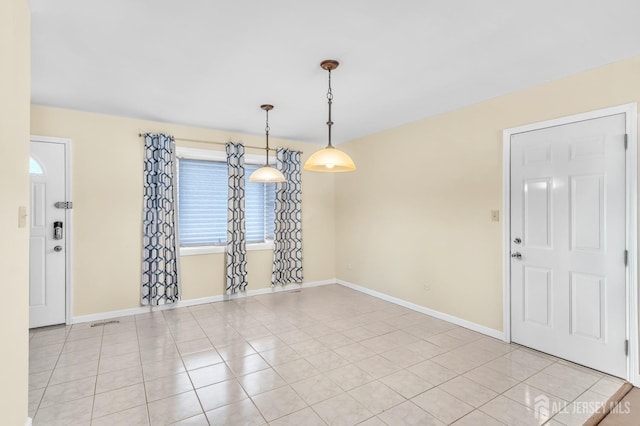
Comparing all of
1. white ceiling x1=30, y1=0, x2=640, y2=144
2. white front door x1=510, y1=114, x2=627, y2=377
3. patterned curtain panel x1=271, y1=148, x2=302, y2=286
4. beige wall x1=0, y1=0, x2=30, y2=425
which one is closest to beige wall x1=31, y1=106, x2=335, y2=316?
white ceiling x1=30, y1=0, x2=640, y2=144

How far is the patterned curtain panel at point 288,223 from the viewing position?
551 cm

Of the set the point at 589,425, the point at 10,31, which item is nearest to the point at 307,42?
the point at 10,31

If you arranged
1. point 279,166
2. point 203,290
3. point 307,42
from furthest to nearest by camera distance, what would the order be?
point 279,166, point 203,290, point 307,42

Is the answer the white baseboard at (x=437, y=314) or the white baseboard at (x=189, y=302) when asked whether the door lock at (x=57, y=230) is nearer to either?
the white baseboard at (x=189, y=302)

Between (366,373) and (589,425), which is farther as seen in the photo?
(366,373)

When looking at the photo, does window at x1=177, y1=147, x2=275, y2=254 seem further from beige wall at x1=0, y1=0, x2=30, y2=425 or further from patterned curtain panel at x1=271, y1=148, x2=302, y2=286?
beige wall at x1=0, y1=0, x2=30, y2=425

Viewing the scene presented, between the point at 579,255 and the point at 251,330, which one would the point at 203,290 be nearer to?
the point at 251,330

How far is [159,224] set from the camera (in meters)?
4.46

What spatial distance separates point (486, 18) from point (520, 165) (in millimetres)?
1738

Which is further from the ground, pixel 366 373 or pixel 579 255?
pixel 579 255

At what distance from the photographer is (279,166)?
5.50 m

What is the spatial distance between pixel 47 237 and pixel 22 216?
2609mm

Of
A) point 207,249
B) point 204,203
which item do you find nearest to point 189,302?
point 207,249

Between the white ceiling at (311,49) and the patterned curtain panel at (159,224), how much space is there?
2.57 feet
